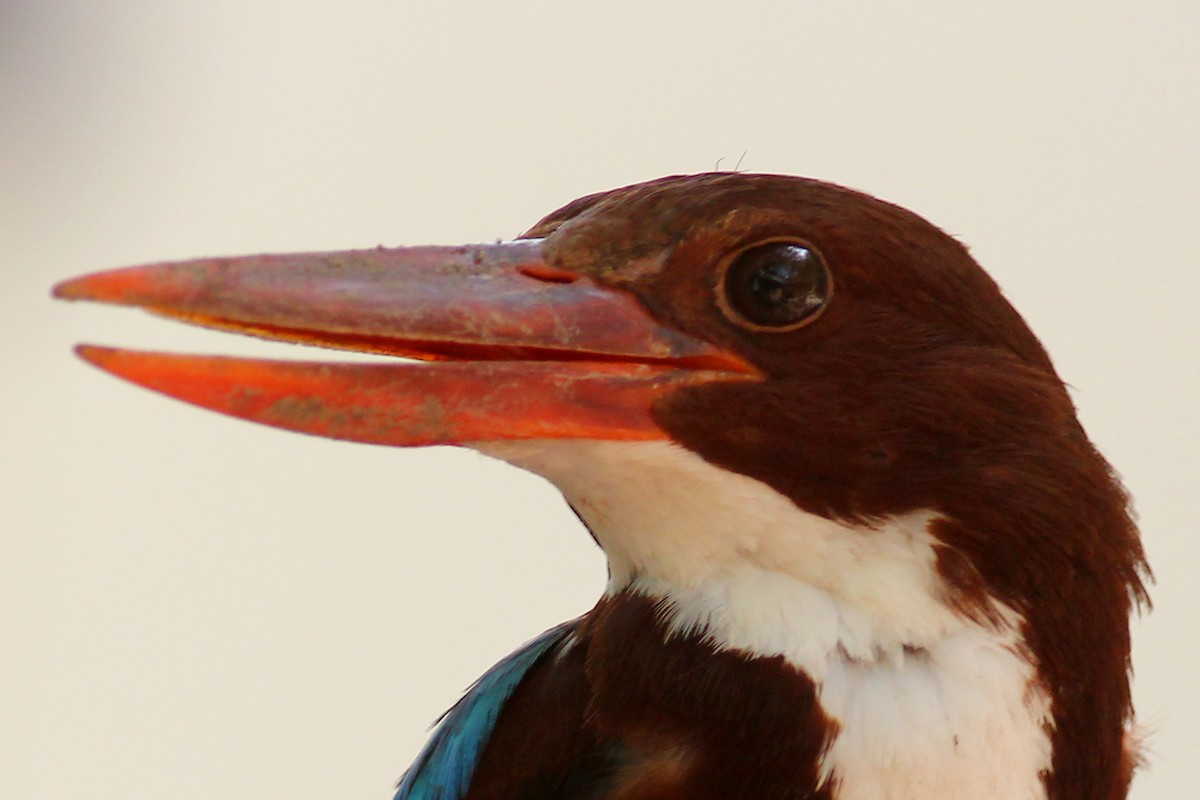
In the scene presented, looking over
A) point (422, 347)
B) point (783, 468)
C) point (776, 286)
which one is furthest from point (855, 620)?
point (422, 347)

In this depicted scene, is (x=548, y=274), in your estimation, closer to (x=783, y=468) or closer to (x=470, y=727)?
(x=783, y=468)

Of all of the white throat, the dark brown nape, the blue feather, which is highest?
the dark brown nape

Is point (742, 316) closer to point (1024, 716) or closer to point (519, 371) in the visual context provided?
point (519, 371)

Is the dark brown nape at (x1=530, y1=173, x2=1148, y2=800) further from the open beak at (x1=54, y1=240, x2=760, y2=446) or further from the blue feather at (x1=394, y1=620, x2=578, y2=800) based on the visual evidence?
the blue feather at (x1=394, y1=620, x2=578, y2=800)

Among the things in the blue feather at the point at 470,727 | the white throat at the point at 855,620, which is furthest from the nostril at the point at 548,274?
Result: the blue feather at the point at 470,727

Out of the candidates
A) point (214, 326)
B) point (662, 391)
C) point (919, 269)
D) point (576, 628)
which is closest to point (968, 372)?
point (919, 269)

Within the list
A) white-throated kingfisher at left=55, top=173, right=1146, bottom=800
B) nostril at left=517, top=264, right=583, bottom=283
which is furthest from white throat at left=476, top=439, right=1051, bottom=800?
nostril at left=517, top=264, right=583, bottom=283

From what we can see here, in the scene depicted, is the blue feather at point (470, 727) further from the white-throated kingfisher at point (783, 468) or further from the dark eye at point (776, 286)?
the dark eye at point (776, 286)
